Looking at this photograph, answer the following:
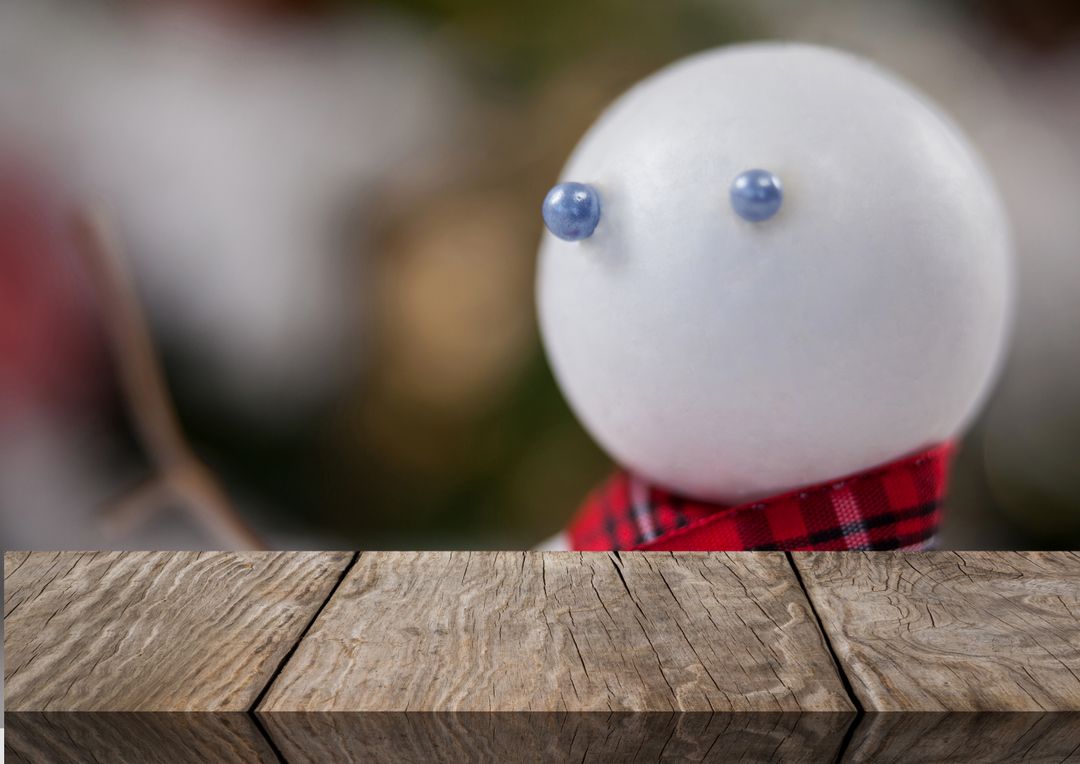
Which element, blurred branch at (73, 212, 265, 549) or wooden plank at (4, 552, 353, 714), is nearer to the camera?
wooden plank at (4, 552, 353, 714)

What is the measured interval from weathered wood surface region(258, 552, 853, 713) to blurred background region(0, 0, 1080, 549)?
2.82ft

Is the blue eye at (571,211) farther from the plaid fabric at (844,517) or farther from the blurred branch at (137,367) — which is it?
the blurred branch at (137,367)

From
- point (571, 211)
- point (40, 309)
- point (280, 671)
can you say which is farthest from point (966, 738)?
point (40, 309)

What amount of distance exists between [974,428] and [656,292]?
1010 mm

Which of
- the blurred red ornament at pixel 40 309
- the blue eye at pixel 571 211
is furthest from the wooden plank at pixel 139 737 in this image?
the blurred red ornament at pixel 40 309

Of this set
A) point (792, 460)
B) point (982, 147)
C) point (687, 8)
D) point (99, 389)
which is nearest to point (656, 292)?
point (792, 460)

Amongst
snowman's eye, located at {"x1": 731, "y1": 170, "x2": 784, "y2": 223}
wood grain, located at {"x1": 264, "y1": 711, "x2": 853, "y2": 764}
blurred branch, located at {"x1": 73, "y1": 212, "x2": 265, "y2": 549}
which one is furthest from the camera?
blurred branch, located at {"x1": 73, "y1": 212, "x2": 265, "y2": 549}

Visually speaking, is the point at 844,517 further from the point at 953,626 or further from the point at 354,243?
the point at 354,243

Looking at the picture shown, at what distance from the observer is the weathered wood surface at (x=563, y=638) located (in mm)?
408

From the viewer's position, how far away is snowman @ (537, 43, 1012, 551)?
0.68 metres

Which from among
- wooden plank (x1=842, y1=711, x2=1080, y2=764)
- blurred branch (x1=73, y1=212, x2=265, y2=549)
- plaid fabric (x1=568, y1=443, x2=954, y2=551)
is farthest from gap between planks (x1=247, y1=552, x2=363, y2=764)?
blurred branch (x1=73, y1=212, x2=265, y2=549)

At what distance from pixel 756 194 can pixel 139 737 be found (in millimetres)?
453

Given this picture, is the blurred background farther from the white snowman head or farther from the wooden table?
the wooden table

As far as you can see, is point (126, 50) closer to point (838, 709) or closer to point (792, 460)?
point (792, 460)
